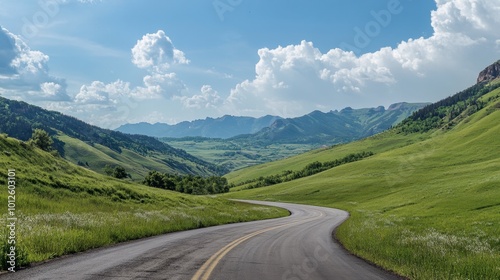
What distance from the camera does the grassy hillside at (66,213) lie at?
15.7m

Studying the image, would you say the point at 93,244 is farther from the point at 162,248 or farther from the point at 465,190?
the point at 465,190

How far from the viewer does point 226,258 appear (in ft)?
51.5

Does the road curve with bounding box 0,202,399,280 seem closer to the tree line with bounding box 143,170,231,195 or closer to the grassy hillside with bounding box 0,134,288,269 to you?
the grassy hillside with bounding box 0,134,288,269

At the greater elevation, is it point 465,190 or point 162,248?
point 162,248

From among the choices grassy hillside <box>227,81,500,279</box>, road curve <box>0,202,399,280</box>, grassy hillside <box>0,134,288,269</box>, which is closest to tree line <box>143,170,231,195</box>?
grassy hillside <box>227,81,500,279</box>

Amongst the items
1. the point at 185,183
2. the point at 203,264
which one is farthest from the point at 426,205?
the point at 185,183

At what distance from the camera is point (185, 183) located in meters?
164

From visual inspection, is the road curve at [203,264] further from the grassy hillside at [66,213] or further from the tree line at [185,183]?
the tree line at [185,183]

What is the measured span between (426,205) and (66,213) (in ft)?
180

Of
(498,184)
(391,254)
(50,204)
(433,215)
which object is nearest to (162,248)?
(391,254)

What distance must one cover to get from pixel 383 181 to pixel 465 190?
151 ft

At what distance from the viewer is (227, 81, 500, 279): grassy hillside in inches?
629

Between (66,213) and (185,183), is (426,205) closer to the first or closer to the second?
(66,213)

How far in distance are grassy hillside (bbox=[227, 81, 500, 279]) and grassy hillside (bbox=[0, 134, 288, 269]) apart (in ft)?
44.8
